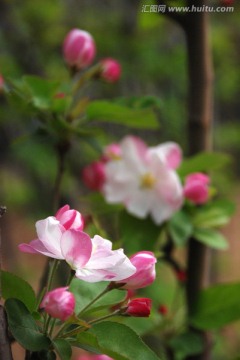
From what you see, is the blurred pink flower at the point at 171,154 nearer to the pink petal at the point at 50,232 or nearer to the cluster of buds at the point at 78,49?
the cluster of buds at the point at 78,49

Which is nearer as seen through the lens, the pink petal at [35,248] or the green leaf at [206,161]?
the pink petal at [35,248]

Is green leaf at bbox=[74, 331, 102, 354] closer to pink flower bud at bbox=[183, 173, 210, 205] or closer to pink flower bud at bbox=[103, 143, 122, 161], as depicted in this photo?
pink flower bud at bbox=[183, 173, 210, 205]

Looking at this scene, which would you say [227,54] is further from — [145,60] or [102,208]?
[102,208]

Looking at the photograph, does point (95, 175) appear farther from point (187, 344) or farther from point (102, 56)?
point (102, 56)

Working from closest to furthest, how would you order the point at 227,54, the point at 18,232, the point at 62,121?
the point at 62,121, the point at 227,54, the point at 18,232

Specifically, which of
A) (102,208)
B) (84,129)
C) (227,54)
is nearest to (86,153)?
(227,54)

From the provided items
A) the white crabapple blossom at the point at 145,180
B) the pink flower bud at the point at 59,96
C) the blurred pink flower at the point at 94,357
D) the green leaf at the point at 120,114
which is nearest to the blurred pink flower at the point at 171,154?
the white crabapple blossom at the point at 145,180
